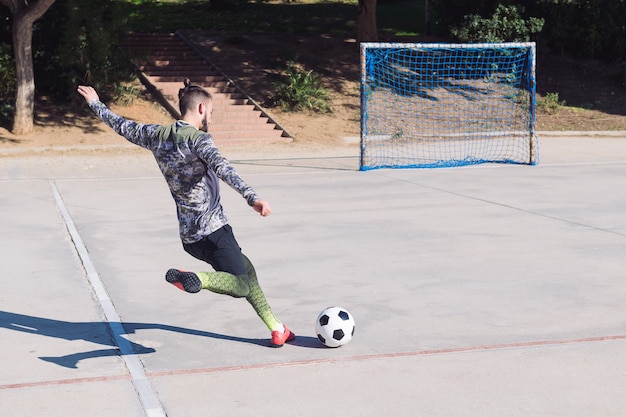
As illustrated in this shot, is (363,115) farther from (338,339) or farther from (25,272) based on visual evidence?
(338,339)

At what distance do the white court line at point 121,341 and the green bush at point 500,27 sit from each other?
20050mm

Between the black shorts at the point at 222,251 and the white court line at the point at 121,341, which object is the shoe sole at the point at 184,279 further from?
the white court line at the point at 121,341

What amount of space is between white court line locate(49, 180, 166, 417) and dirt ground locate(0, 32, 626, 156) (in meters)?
12.3

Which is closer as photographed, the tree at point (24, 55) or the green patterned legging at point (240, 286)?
the green patterned legging at point (240, 286)

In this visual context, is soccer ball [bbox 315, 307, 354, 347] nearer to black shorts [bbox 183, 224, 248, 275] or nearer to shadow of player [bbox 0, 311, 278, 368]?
shadow of player [bbox 0, 311, 278, 368]

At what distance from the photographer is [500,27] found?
30.2 m

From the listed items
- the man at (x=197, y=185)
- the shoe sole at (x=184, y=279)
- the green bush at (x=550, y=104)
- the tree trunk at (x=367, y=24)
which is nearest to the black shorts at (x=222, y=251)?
the man at (x=197, y=185)

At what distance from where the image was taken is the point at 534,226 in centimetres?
1277

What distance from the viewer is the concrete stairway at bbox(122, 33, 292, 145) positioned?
25.5 m

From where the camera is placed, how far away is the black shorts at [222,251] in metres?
7.12

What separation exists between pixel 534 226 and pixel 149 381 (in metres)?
7.46

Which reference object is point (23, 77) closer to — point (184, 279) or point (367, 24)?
point (367, 24)

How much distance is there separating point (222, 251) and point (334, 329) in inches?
41.0

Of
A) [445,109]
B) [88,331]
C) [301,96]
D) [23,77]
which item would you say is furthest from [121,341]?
[445,109]
